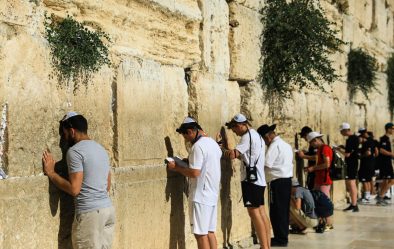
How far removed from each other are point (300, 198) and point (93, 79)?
4653 millimetres

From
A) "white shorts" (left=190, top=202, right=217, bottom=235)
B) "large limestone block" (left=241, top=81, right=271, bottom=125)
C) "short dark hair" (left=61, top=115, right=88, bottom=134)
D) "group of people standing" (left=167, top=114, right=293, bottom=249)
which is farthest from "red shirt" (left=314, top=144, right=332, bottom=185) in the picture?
"short dark hair" (left=61, top=115, right=88, bottom=134)

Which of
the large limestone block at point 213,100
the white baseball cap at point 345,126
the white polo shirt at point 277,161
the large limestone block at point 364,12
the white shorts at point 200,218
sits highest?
the large limestone block at point 364,12

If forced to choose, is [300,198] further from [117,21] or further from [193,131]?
[117,21]

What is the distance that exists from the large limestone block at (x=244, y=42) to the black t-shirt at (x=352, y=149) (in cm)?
394

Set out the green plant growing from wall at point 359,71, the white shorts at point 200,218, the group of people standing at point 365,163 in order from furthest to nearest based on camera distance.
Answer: the green plant growing from wall at point 359,71 < the group of people standing at point 365,163 < the white shorts at point 200,218

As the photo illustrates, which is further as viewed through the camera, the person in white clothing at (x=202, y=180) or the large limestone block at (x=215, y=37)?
the large limestone block at (x=215, y=37)

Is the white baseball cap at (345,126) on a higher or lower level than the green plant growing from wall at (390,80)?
lower

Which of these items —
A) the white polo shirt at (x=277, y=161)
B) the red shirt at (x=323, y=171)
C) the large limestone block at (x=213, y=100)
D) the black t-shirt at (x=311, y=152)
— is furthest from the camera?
the black t-shirt at (x=311, y=152)

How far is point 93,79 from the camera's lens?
5.49m

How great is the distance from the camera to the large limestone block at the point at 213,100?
7.21 metres

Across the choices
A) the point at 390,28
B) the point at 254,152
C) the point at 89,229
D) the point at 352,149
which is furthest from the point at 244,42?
the point at 390,28

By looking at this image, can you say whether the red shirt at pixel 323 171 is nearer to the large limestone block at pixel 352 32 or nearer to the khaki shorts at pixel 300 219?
the khaki shorts at pixel 300 219

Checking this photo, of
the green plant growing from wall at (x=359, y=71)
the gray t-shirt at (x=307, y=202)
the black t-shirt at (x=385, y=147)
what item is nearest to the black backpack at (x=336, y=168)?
the gray t-shirt at (x=307, y=202)

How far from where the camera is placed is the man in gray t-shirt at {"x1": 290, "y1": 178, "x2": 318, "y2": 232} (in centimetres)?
917
